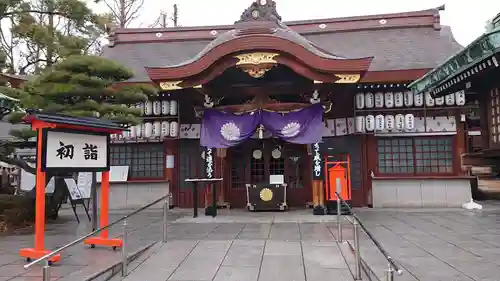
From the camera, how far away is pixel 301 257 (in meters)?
6.50

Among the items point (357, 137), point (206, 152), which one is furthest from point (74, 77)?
point (357, 137)

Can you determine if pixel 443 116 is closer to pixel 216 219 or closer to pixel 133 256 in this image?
pixel 216 219

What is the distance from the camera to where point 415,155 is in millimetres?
13289

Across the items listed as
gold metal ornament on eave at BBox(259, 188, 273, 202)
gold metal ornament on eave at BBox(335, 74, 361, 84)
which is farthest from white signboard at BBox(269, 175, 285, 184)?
gold metal ornament on eave at BBox(335, 74, 361, 84)

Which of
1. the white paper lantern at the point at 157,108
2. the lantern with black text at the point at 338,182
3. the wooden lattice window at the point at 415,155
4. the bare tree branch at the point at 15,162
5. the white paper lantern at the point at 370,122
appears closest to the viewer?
the bare tree branch at the point at 15,162

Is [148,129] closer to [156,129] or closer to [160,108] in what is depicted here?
[156,129]

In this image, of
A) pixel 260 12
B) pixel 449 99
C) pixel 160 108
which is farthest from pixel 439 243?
pixel 160 108

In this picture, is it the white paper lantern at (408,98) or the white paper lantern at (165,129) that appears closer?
the white paper lantern at (408,98)

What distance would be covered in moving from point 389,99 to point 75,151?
9752 mm

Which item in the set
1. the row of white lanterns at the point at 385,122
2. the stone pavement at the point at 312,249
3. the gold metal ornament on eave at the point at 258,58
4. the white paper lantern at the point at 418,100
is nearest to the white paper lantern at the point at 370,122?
the row of white lanterns at the point at 385,122

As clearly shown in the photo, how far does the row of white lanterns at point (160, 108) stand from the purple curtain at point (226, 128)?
73.7 inches

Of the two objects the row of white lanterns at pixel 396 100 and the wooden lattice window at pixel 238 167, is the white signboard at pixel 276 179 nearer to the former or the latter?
the wooden lattice window at pixel 238 167

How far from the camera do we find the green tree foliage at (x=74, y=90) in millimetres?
9328

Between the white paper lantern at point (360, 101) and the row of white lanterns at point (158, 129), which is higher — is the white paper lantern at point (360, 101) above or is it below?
above
